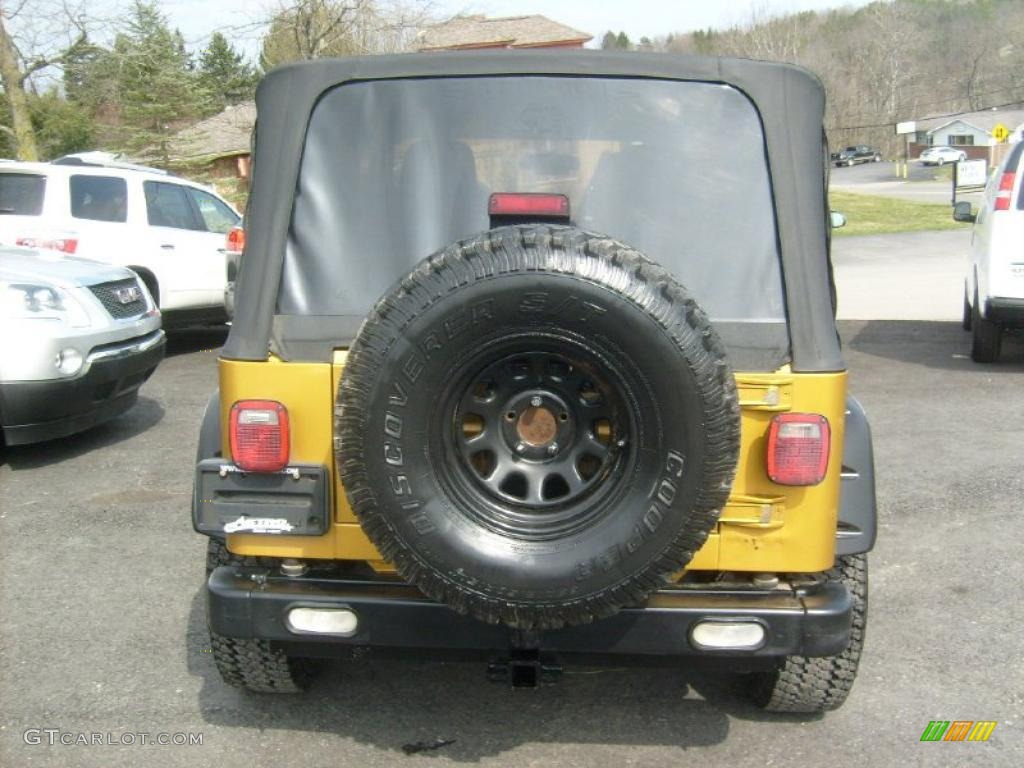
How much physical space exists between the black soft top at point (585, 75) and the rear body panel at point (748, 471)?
9 centimetres

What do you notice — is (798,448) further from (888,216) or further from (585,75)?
(888,216)

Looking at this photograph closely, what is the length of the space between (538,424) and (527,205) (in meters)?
0.63

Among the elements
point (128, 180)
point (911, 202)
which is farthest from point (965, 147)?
point (128, 180)

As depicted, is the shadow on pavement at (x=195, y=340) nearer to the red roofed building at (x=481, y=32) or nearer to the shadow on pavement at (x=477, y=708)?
the shadow on pavement at (x=477, y=708)

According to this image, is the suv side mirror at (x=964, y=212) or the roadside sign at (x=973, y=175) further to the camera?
the roadside sign at (x=973, y=175)

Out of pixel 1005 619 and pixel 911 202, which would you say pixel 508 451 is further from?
pixel 911 202

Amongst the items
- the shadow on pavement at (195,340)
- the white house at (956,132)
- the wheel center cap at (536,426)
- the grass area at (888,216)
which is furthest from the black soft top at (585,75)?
the white house at (956,132)

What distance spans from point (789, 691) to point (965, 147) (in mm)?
93547

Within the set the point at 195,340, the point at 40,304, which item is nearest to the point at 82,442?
the point at 40,304

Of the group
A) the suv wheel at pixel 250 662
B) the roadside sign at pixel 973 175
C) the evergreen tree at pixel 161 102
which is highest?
the evergreen tree at pixel 161 102

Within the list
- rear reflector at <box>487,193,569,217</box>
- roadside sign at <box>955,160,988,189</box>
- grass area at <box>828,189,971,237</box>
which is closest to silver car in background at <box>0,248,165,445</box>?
rear reflector at <box>487,193,569,217</box>

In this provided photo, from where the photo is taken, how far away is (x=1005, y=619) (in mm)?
4395

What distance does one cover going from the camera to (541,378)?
110 inches

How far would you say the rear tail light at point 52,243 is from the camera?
1008 cm
